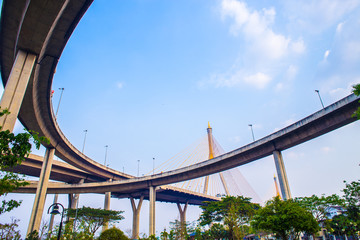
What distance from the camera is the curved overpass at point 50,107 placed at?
1936cm

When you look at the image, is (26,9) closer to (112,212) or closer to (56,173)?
(112,212)

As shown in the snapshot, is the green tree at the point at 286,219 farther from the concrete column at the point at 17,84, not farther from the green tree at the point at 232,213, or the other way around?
the concrete column at the point at 17,84

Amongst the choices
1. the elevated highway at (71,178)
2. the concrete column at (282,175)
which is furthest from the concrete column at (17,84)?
the concrete column at (282,175)

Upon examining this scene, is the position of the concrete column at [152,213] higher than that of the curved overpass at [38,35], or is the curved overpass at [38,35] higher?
the curved overpass at [38,35]

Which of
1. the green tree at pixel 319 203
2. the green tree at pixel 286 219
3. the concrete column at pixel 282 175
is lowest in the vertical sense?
the green tree at pixel 286 219

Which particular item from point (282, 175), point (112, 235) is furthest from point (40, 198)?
point (282, 175)

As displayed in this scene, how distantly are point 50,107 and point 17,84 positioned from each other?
37.7ft

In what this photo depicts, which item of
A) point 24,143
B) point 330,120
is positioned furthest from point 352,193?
point 24,143

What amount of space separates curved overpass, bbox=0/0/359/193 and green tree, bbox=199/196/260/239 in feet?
21.8

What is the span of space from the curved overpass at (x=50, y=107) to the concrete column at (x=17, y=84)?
923 mm

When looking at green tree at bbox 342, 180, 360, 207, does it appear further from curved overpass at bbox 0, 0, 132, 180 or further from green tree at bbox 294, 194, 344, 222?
curved overpass at bbox 0, 0, 132, 180

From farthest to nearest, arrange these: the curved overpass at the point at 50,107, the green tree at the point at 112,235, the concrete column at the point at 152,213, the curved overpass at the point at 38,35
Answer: the concrete column at the point at 152,213 < the green tree at the point at 112,235 < the curved overpass at the point at 50,107 < the curved overpass at the point at 38,35

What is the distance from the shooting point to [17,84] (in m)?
22.0

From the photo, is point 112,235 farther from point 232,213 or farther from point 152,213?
point 152,213
